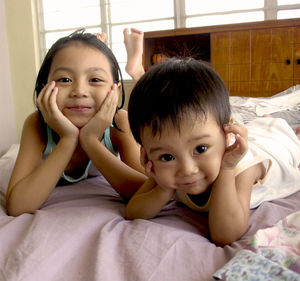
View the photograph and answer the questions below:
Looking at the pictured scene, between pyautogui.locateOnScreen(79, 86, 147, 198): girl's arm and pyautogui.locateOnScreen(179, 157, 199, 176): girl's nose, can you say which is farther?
pyautogui.locateOnScreen(79, 86, 147, 198): girl's arm

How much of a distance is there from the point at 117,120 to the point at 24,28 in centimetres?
359

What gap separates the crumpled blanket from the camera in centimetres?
44

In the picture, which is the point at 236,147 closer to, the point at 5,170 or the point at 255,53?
the point at 5,170

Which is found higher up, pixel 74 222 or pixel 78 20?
pixel 78 20

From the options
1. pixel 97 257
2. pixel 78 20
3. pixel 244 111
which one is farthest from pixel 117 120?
pixel 78 20

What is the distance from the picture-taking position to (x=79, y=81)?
2.93 feet

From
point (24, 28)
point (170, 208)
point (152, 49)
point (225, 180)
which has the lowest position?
point (170, 208)

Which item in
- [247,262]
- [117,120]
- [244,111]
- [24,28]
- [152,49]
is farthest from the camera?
[24,28]

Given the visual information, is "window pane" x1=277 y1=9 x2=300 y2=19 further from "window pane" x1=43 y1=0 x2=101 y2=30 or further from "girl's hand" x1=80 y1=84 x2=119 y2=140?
"girl's hand" x1=80 y1=84 x2=119 y2=140

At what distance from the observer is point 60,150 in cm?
85

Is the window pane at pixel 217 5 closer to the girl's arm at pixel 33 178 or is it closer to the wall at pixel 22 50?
the wall at pixel 22 50

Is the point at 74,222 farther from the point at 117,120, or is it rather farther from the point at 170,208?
the point at 117,120

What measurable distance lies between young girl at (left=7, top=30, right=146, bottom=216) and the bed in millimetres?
78

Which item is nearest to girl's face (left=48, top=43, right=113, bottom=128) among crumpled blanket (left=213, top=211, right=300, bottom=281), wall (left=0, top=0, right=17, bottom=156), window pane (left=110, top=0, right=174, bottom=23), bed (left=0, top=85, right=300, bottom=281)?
bed (left=0, top=85, right=300, bottom=281)
